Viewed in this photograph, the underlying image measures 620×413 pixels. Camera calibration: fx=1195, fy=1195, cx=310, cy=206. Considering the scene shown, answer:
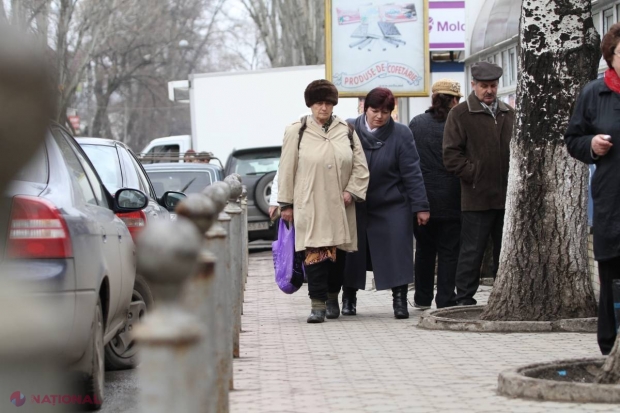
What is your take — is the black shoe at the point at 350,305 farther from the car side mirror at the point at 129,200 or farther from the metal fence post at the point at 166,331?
the metal fence post at the point at 166,331

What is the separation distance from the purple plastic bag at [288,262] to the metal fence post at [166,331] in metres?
7.51

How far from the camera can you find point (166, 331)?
180 centimetres

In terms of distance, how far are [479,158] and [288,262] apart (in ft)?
5.63

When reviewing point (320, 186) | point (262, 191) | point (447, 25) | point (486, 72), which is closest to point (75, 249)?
point (320, 186)

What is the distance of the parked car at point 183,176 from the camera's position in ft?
A: 57.7

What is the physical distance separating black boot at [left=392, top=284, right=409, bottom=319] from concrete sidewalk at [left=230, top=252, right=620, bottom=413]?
0.08m

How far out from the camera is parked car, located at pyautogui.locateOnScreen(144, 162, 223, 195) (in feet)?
57.7

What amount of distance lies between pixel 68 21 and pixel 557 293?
32.2m

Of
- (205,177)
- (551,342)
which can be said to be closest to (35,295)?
(551,342)

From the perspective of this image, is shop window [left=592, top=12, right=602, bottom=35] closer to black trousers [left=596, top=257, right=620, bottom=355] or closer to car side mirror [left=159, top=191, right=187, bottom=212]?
car side mirror [left=159, top=191, right=187, bottom=212]

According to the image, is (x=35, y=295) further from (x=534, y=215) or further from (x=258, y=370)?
(x=534, y=215)

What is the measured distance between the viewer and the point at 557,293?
316 inches

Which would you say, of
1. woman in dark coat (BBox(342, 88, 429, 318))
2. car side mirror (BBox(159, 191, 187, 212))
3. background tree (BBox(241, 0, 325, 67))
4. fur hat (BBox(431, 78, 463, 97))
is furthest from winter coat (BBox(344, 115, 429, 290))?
background tree (BBox(241, 0, 325, 67))

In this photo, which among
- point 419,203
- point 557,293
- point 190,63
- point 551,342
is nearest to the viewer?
point 551,342
